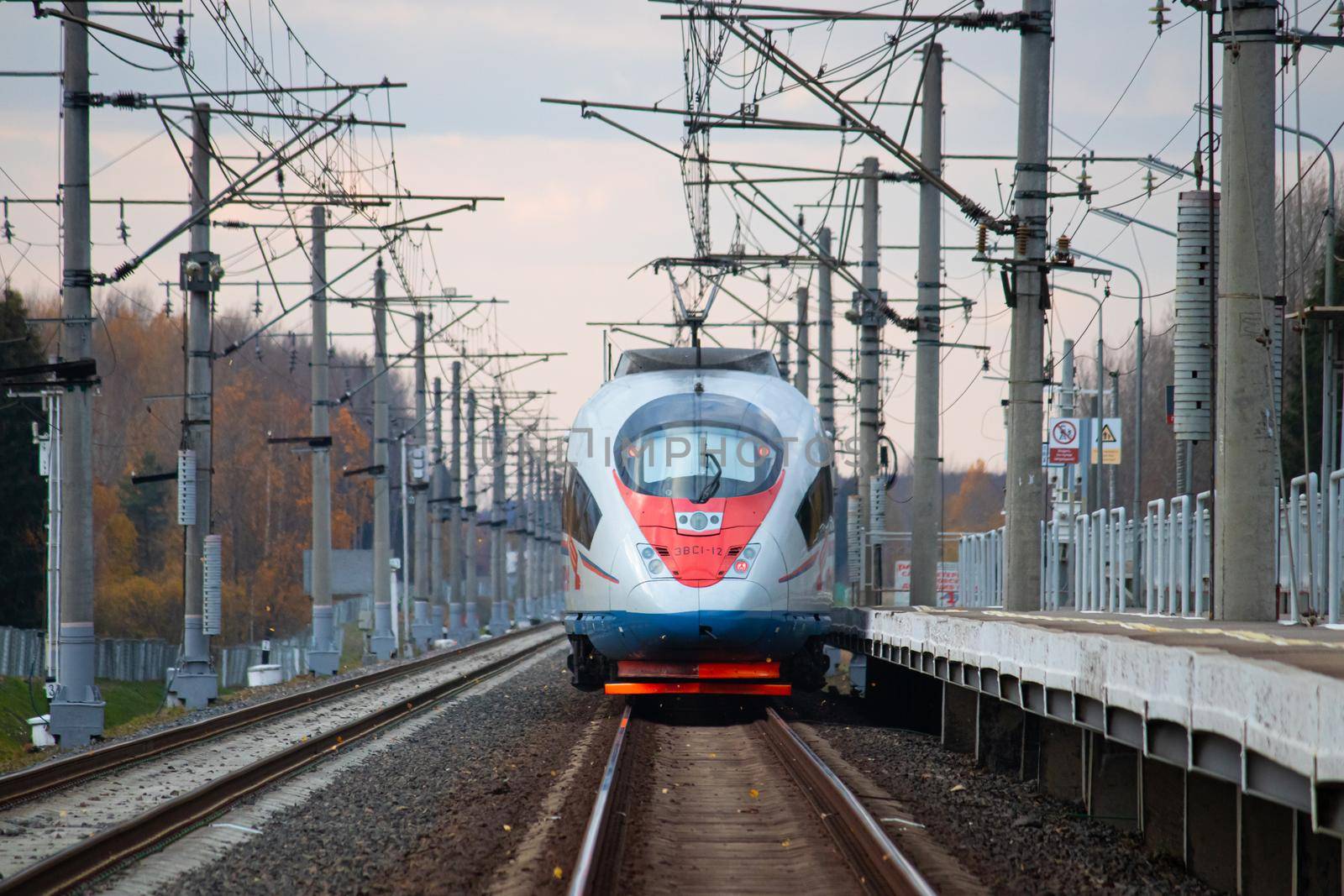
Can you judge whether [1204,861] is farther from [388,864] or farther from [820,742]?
[820,742]

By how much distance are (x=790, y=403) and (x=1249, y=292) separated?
22.5 feet

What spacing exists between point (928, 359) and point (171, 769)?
12.7 metres

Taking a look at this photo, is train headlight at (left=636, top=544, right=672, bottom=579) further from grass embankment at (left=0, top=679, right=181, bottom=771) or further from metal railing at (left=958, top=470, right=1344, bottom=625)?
grass embankment at (left=0, top=679, right=181, bottom=771)

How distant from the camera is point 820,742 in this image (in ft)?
51.1

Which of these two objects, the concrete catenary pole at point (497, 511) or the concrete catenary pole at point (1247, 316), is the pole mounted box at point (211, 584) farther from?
the concrete catenary pole at point (497, 511)

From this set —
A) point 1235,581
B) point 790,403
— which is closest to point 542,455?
point 790,403

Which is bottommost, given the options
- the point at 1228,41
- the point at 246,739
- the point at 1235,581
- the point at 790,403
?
the point at 246,739

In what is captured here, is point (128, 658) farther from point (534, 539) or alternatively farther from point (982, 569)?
point (534, 539)

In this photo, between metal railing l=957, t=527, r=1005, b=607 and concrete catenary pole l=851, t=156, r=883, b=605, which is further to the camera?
metal railing l=957, t=527, r=1005, b=607

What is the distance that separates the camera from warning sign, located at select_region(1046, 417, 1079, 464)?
2969 cm

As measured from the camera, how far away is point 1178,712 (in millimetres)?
8109

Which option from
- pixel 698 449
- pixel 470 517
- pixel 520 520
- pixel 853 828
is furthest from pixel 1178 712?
pixel 520 520

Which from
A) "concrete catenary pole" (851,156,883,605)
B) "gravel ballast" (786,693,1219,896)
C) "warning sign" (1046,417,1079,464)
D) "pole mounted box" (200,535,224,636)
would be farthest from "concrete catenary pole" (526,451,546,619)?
"gravel ballast" (786,693,1219,896)

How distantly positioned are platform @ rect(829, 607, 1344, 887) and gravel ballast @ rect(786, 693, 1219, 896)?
0.23 metres
